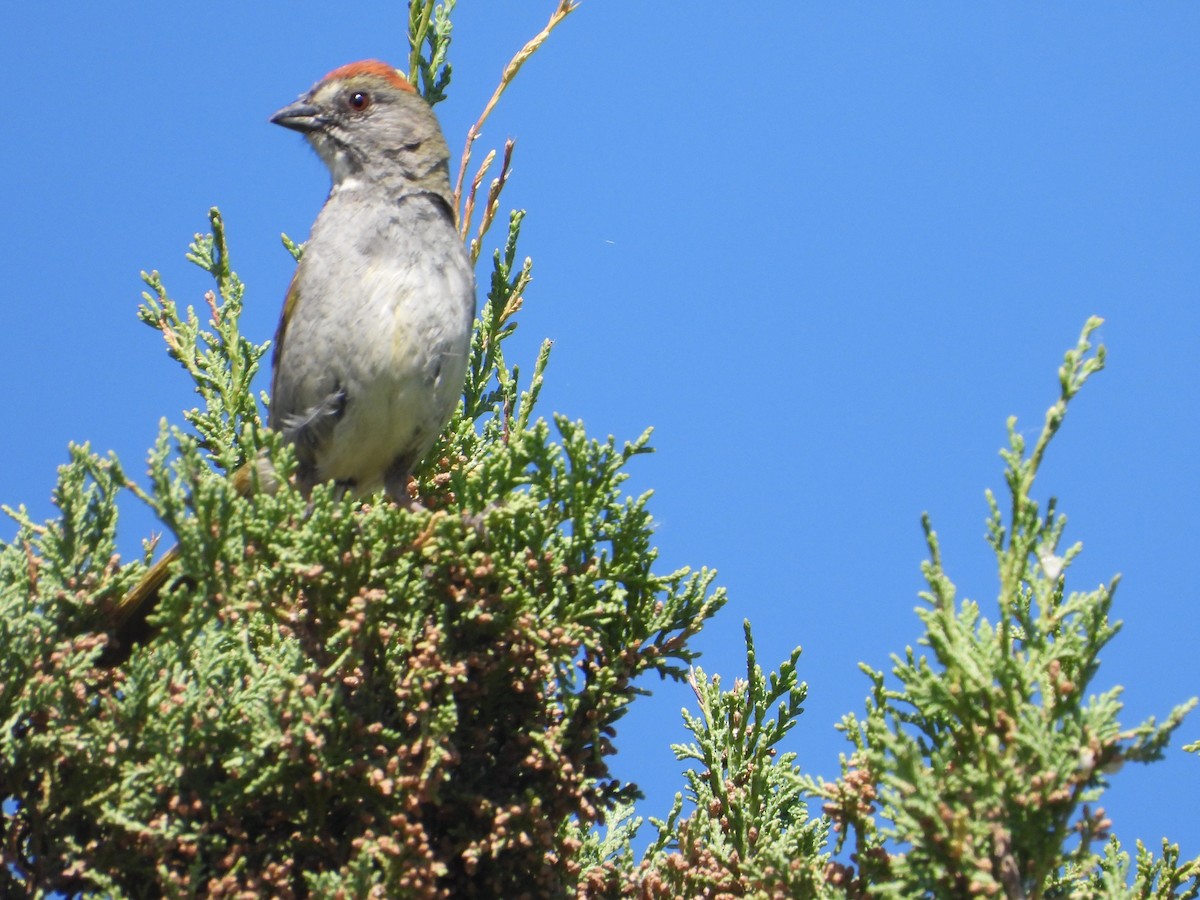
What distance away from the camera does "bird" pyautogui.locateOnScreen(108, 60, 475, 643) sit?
153 inches

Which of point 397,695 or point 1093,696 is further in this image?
point 397,695

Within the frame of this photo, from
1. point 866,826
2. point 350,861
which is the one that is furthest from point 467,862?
point 866,826

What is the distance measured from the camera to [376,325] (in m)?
3.92

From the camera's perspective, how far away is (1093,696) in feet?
7.94

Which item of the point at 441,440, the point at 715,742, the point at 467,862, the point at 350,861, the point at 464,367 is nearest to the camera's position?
the point at 350,861

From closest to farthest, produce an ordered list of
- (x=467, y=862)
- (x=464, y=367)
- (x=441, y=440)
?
1. (x=467, y=862)
2. (x=464, y=367)
3. (x=441, y=440)

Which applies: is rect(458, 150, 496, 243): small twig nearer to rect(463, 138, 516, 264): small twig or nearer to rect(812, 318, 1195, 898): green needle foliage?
rect(463, 138, 516, 264): small twig

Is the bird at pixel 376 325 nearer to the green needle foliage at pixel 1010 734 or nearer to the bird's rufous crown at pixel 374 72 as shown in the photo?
the bird's rufous crown at pixel 374 72

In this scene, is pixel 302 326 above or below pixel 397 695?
above

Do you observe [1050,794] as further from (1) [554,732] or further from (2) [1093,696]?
(1) [554,732]

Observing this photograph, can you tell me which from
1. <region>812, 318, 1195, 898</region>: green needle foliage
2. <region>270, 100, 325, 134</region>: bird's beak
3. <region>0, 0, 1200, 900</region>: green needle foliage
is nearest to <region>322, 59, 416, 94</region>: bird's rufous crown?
<region>270, 100, 325, 134</region>: bird's beak

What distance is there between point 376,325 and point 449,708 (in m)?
1.60

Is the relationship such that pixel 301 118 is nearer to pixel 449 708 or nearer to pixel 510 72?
pixel 510 72

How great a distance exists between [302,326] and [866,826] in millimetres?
2258
